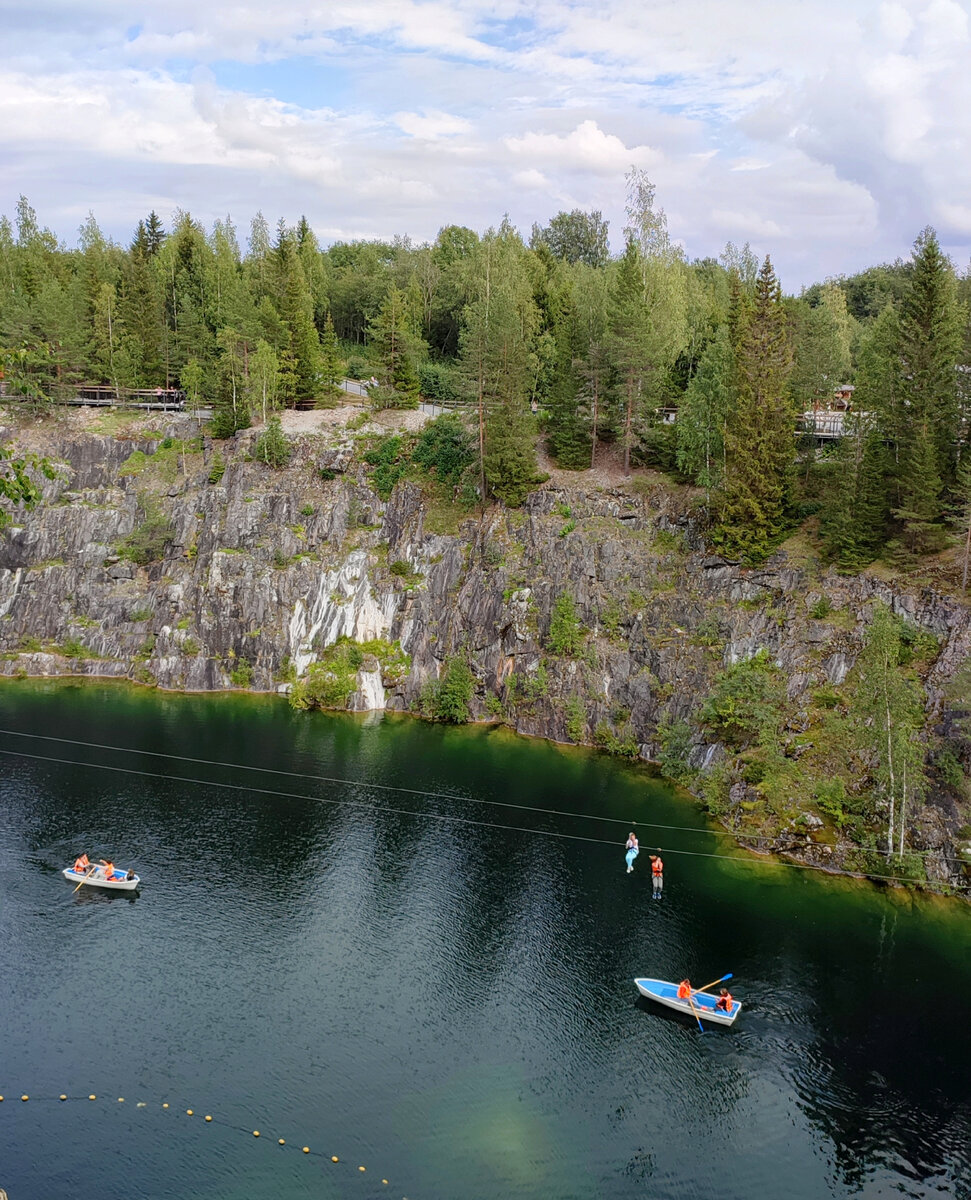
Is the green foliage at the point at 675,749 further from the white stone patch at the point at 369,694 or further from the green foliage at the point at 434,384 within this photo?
the green foliage at the point at 434,384

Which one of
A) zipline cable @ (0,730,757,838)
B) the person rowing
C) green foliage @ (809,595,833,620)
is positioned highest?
green foliage @ (809,595,833,620)

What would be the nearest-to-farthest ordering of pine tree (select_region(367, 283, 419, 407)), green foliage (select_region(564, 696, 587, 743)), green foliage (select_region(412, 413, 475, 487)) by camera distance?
1. green foliage (select_region(564, 696, 587, 743))
2. green foliage (select_region(412, 413, 475, 487))
3. pine tree (select_region(367, 283, 419, 407))

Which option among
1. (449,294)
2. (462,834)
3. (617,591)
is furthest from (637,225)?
(462,834)

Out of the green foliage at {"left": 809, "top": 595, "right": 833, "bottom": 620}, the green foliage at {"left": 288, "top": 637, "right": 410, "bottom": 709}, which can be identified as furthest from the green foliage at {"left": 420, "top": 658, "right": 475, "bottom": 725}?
the green foliage at {"left": 809, "top": 595, "right": 833, "bottom": 620}

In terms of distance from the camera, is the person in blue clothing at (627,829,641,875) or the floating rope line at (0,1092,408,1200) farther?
the person in blue clothing at (627,829,641,875)

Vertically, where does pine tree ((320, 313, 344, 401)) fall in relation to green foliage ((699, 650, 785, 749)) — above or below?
above

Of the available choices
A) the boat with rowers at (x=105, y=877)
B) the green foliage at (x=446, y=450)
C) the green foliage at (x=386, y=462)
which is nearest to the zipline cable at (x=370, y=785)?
the boat with rowers at (x=105, y=877)

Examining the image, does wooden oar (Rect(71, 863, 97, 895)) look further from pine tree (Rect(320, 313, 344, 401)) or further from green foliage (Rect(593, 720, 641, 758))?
pine tree (Rect(320, 313, 344, 401))
